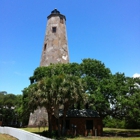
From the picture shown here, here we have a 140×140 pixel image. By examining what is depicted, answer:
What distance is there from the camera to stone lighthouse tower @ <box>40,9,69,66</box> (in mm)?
34406

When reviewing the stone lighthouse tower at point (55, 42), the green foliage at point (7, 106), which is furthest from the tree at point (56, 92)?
the green foliage at point (7, 106)

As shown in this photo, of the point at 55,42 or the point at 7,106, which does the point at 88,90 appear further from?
the point at 7,106

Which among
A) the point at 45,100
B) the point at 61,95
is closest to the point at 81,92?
the point at 61,95

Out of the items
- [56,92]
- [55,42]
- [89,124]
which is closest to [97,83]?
[89,124]

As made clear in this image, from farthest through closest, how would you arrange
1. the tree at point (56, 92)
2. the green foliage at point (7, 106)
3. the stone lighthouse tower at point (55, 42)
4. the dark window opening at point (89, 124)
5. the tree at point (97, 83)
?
the green foliage at point (7, 106), the stone lighthouse tower at point (55, 42), the dark window opening at point (89, 124), the tree at point (97, 83), the tree at point (56, 92)

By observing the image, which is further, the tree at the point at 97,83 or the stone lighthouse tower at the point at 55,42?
the stone lighthouse tower at the point at 55,42

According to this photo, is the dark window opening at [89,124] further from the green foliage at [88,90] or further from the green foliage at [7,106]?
the green foliage at [7,106]

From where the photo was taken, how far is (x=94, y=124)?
2433cm

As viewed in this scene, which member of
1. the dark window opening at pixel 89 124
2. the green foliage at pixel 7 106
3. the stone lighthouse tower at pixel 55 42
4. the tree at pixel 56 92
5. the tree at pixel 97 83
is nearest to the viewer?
the tree at pixel 56 92

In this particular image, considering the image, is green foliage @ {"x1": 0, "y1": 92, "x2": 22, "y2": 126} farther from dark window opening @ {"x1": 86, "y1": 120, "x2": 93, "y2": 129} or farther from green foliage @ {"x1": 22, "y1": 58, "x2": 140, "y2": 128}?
dark window opening @ {"x1": 86, "y1": 120, "x2": 93, "y2": 129}

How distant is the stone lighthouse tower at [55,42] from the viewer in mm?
34406

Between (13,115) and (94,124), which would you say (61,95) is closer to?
(94,124)

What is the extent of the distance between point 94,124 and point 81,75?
627cm

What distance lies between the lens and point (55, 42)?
3500cm
